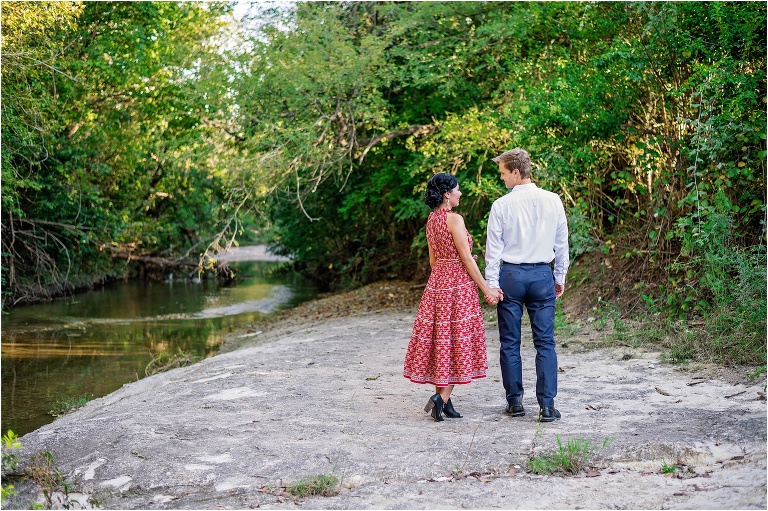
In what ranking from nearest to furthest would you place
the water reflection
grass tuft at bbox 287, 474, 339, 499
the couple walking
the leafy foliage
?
grass tuft at bbox 287, 474, 339, 499, the couple walking, the leafy foliage, the water reflection

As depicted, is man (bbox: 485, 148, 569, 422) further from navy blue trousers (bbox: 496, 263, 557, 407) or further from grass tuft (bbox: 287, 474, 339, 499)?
grass tuft (bbox: 287, 474, 339, 499)

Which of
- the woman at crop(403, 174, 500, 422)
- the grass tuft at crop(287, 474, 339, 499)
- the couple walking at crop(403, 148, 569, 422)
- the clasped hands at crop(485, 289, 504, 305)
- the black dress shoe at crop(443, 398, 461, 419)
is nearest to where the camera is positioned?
the grass tuft at crop(287, 474, 339, 499)

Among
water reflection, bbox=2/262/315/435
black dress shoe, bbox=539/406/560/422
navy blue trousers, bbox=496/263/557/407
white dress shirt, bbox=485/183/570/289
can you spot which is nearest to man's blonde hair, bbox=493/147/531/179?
white dress shirt, bbox=485/183/570/289

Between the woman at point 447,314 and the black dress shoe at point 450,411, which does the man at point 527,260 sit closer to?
the woman at point 447,314

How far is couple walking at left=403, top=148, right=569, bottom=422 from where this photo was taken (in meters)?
6.53

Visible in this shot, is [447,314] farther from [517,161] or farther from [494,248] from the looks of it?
[517,161]

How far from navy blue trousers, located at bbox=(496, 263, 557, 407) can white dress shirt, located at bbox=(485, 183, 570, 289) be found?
3.6 inches

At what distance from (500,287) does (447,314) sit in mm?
462

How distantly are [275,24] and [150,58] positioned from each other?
5.83 m

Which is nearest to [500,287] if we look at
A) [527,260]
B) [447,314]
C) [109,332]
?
[527,260]

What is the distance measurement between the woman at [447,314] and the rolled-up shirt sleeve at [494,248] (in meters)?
0.13

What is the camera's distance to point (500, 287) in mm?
6625

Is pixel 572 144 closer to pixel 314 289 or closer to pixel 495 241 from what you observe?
pixel 495 241

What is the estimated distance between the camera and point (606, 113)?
436 inches
